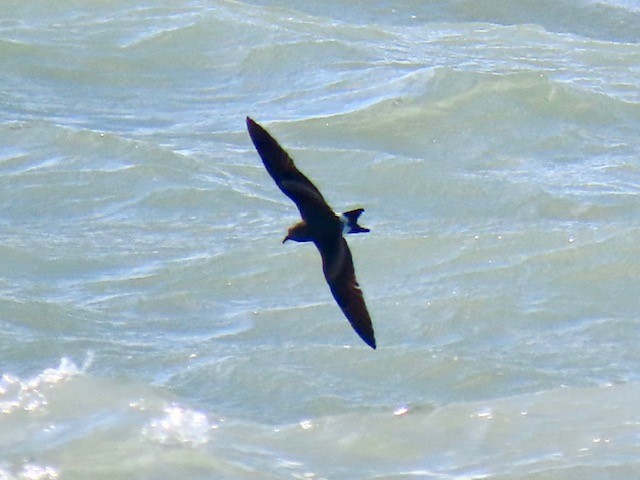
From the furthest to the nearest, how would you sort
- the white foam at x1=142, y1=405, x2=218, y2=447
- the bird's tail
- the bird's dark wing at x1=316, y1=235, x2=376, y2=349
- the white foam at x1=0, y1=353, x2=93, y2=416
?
the white foam at x1=0, y1=353, x2=93, y2=416 < the white foam at x1=142, y1=405, x2=218, y2=447 < the bird's dark wing at x1=316, y1=235, x2=376, y2=349 < the bird's tail

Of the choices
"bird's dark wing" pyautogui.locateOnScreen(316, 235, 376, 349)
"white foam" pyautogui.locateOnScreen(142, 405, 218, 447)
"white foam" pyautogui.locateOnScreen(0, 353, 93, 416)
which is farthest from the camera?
"white foam" pyautogui.locateOnScreen(0, 353, 93, 416)

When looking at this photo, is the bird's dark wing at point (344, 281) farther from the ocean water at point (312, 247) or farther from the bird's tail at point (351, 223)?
the ocean water at point (312, 247)

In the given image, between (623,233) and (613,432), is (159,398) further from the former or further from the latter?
(623,233)

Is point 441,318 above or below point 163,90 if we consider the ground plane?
below

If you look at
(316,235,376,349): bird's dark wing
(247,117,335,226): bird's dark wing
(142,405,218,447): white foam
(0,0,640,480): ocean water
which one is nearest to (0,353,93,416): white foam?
(0,0,640,480): ocean water

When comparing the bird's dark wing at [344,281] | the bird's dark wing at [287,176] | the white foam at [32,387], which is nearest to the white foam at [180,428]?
the white foam at [32,387]

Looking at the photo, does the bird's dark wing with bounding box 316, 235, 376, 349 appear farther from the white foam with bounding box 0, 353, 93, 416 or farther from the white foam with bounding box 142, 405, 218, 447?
the white foam with bounding box 0, 353, 93, 416

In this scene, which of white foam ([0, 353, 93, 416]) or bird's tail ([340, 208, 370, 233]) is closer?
bird's tail ([340, 208, 370, 233])

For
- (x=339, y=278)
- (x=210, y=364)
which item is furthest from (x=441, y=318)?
(x=339, y=278)

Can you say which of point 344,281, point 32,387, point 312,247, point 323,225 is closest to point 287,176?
point 323,225
